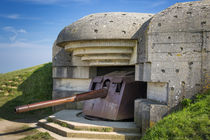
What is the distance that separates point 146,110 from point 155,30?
189 cm

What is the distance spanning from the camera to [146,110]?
17.1 ft

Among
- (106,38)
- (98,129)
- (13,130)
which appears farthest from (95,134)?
(13,130)

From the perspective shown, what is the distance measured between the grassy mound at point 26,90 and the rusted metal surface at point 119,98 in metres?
3.45

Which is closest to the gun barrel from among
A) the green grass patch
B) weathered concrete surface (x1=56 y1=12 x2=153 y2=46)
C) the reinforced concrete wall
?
the green grass patch

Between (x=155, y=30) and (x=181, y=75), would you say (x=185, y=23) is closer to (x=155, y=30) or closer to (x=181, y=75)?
(x=155, y=30)

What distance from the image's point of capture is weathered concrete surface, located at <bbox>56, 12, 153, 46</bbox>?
640cm

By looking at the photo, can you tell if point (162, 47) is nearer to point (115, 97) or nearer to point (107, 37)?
point (107, 37)

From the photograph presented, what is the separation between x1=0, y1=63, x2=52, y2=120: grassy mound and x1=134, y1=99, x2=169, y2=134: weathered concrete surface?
4791 millimetres

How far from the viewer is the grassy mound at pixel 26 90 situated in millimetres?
9516

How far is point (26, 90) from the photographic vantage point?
36.7 feet

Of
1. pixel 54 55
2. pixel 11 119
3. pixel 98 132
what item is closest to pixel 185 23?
pixel 98 132

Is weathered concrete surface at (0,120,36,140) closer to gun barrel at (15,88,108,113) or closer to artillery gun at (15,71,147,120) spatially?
gun barrel at (15,88,108,113)

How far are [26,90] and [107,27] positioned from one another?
6.57 m

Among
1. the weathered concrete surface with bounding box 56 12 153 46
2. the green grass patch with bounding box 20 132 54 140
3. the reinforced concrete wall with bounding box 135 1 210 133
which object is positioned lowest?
the green grass patch with bounding box 20 132 54 140
